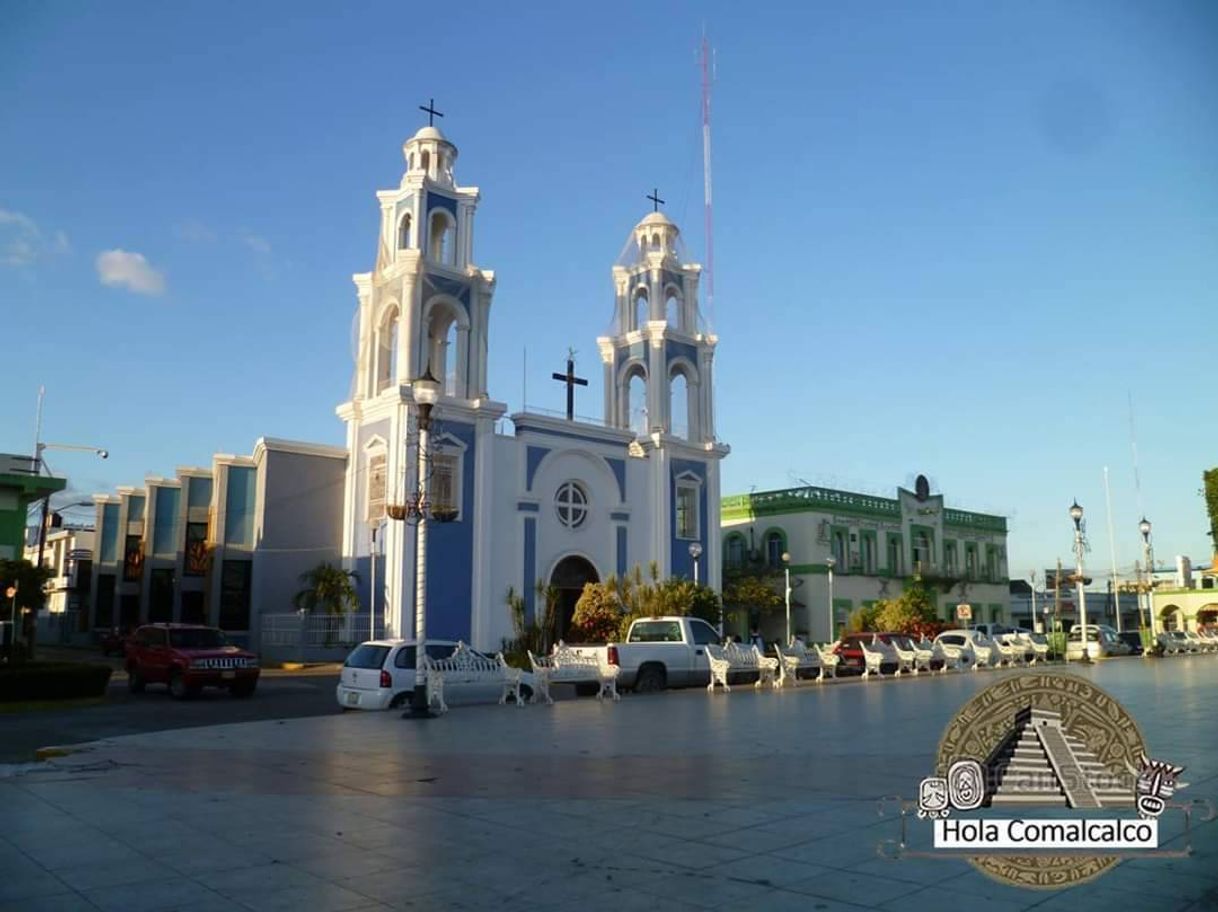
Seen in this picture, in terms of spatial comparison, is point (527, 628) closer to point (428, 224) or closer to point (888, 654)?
point (888, 654)

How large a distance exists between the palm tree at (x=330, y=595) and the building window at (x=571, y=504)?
8.07 metres

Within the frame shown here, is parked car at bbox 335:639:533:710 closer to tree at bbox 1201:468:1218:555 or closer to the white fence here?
the white fence

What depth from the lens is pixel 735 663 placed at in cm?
2383

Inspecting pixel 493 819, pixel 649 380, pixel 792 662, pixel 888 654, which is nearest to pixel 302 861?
pixel 493 819

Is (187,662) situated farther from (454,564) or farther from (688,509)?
(688,509)

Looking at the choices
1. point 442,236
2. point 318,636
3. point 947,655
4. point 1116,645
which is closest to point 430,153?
point 442,236

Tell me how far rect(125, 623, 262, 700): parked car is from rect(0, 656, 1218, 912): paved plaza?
27.2 ft

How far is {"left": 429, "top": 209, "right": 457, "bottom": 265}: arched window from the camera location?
37.9m

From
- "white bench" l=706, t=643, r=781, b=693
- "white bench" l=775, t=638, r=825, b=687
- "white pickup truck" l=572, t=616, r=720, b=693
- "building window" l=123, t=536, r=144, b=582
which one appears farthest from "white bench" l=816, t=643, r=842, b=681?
"building window" l=123, t=536, r=144, b=582

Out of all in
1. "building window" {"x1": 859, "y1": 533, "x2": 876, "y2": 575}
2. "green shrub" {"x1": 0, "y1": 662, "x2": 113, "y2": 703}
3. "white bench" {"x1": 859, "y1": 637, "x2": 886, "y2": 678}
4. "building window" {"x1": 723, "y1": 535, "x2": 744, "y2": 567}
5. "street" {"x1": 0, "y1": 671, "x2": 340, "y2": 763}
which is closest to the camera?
"street" {"x1": 0, "y1": 671, "x2": 340, "y2": 763}

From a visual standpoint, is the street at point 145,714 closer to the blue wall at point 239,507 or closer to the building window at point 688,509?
the blue wall at point 239,507

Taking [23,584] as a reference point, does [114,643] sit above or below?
below

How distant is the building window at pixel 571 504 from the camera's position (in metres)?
38.7

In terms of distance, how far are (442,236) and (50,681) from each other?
2331cm
